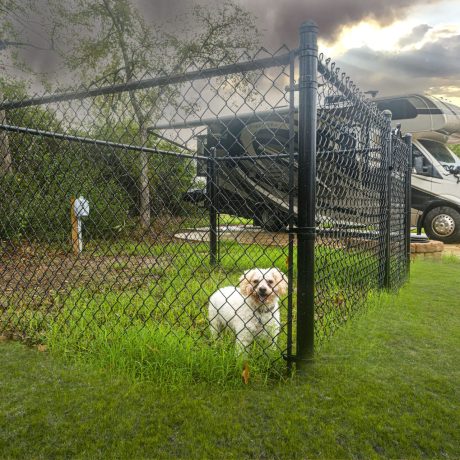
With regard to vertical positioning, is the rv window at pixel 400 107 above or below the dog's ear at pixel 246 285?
above

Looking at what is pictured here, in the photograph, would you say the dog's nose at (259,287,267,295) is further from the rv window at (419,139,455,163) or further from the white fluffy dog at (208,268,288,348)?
the rv window at (419,139,455,163)

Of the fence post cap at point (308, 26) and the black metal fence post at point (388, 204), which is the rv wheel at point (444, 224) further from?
the fence post cap at point (308, 26)

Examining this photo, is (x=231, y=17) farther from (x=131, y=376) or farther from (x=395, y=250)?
(x=131, y=376)

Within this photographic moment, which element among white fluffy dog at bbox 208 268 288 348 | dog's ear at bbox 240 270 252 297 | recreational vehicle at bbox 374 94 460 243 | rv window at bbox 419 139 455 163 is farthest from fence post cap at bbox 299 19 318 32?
rv window at bbox 419 139 455 163

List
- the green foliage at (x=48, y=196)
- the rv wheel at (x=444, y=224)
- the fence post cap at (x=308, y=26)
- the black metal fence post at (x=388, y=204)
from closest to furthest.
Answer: the fence post cap at (x=308, y=26) < the black metal fence post at (x=388, y=204) < the green foliage at (x=48, y=196) < the rv wheel at (x=444, y=224)

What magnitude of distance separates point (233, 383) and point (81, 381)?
0.69 m

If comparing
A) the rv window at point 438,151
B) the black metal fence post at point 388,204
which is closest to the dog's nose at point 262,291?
the black metal fence post at point 388,204

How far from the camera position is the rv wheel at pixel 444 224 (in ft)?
24.6

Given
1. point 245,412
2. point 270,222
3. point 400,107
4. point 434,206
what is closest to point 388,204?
point 245,412

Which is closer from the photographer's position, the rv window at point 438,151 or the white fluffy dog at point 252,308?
the white fluffy dog at point 252,308

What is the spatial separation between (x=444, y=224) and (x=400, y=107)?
8.30 ft

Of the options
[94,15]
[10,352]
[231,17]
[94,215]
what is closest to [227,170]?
[94,215]

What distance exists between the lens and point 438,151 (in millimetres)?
8344

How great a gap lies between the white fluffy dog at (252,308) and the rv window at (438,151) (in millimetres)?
7396
